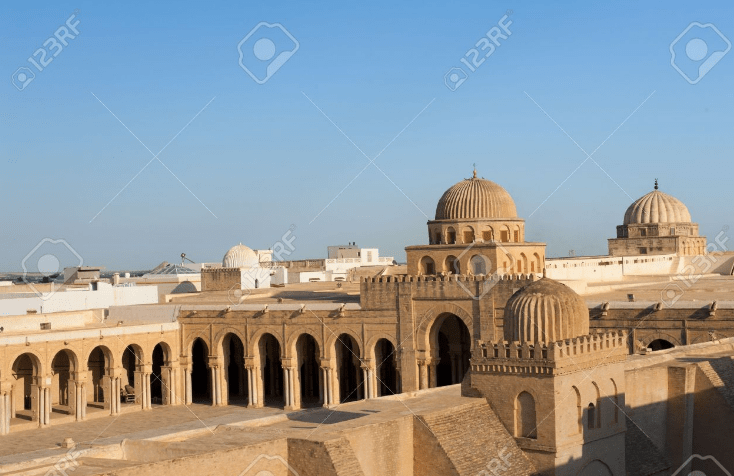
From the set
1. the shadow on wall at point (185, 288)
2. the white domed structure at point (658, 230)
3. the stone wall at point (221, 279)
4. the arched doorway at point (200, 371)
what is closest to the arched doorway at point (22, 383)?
the arched doorway at point (200, 371)

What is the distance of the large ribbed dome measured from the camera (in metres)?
43.6

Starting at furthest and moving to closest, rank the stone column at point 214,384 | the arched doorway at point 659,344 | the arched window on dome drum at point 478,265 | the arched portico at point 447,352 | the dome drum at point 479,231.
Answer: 1. the stone column at point 214,384
2. the dome drum at point 479,231
3. the arched window on dome drum at point 478,265
4. the arched portico at point 447,352
5. the arched doorway at point 659,344

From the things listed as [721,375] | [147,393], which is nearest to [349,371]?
[147,393]

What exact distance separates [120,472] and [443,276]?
2400cm

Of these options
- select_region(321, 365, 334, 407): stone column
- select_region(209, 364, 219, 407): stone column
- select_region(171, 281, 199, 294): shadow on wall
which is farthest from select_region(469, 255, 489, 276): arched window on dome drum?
select_region(171, 281, 199, 294): shadow on wall

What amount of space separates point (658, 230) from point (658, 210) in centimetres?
137

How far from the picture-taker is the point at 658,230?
66875mm

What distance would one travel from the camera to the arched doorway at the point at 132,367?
140 feet

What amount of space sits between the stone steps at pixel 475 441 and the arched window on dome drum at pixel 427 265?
20.0 meters

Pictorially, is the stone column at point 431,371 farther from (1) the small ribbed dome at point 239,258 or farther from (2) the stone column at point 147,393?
(1) the small ribbed dome at point 239,258

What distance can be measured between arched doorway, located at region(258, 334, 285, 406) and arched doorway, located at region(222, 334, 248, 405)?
1003 mm

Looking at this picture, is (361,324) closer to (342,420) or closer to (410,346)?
(410,346)

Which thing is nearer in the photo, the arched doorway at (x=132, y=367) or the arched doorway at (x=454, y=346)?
the arched doorway at (x=454, y=346)

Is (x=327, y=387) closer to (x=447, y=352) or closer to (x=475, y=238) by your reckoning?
(x=447, y=352)
